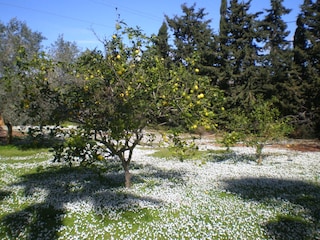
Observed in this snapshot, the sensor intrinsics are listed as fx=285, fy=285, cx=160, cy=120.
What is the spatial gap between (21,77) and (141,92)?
3.76 metres

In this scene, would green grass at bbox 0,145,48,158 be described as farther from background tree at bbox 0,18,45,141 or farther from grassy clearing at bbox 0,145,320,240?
grassy clearing at bbox 0,145,320,240

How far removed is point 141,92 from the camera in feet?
28.2

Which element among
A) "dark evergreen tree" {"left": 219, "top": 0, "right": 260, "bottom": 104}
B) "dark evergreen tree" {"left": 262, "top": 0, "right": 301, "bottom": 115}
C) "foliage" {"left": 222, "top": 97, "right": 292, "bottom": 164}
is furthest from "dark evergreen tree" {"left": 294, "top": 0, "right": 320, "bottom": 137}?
"foliage" {"left": 222, "top": 97, "right": 292, "bottom": 164}

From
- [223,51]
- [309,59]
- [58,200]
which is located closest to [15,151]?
[58,200]

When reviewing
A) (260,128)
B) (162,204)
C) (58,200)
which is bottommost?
(162,204)

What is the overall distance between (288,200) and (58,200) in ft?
30.2

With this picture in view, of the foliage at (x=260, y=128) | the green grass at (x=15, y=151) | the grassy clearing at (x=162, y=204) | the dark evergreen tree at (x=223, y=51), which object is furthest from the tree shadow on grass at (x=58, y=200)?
the dark evergreen tree at (x=223, y=51)

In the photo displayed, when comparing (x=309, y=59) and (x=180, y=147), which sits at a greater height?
(x=309, y=59)

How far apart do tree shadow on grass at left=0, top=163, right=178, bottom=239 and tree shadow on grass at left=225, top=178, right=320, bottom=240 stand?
417 centimetres

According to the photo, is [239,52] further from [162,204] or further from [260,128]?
[162,204]

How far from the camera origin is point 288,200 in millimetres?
11539

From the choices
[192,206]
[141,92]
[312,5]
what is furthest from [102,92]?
[312,5]

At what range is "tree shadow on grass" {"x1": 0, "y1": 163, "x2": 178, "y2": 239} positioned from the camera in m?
8.91

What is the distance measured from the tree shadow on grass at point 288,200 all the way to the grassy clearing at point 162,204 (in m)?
0.03
